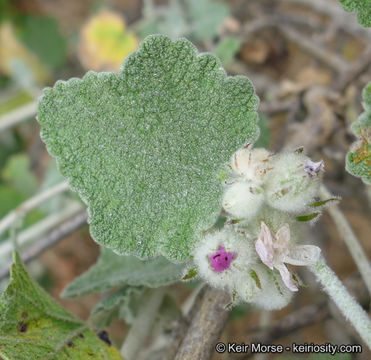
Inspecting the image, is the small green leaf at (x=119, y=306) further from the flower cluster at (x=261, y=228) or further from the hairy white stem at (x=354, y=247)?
the hairy white stem at (x=354, y=247)

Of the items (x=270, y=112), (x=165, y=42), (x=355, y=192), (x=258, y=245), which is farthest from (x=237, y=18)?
(x=258, y=245)

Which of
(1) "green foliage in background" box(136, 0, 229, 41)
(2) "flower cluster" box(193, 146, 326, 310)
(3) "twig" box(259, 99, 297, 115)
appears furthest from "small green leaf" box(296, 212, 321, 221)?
(1) "green foliage in background" box(136, 0, 229, 41)

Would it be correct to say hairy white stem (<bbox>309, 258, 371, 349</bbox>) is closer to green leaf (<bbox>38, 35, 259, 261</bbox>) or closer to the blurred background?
green leaf (<bbox>38, 35, 259, 261</bbox>)

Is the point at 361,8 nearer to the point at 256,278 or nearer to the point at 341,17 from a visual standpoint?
the point at 256,278

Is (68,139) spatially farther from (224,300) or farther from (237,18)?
(237,18)

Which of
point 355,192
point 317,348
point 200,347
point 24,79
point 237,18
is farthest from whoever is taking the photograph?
point 237,18

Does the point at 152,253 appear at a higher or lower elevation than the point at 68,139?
lower
